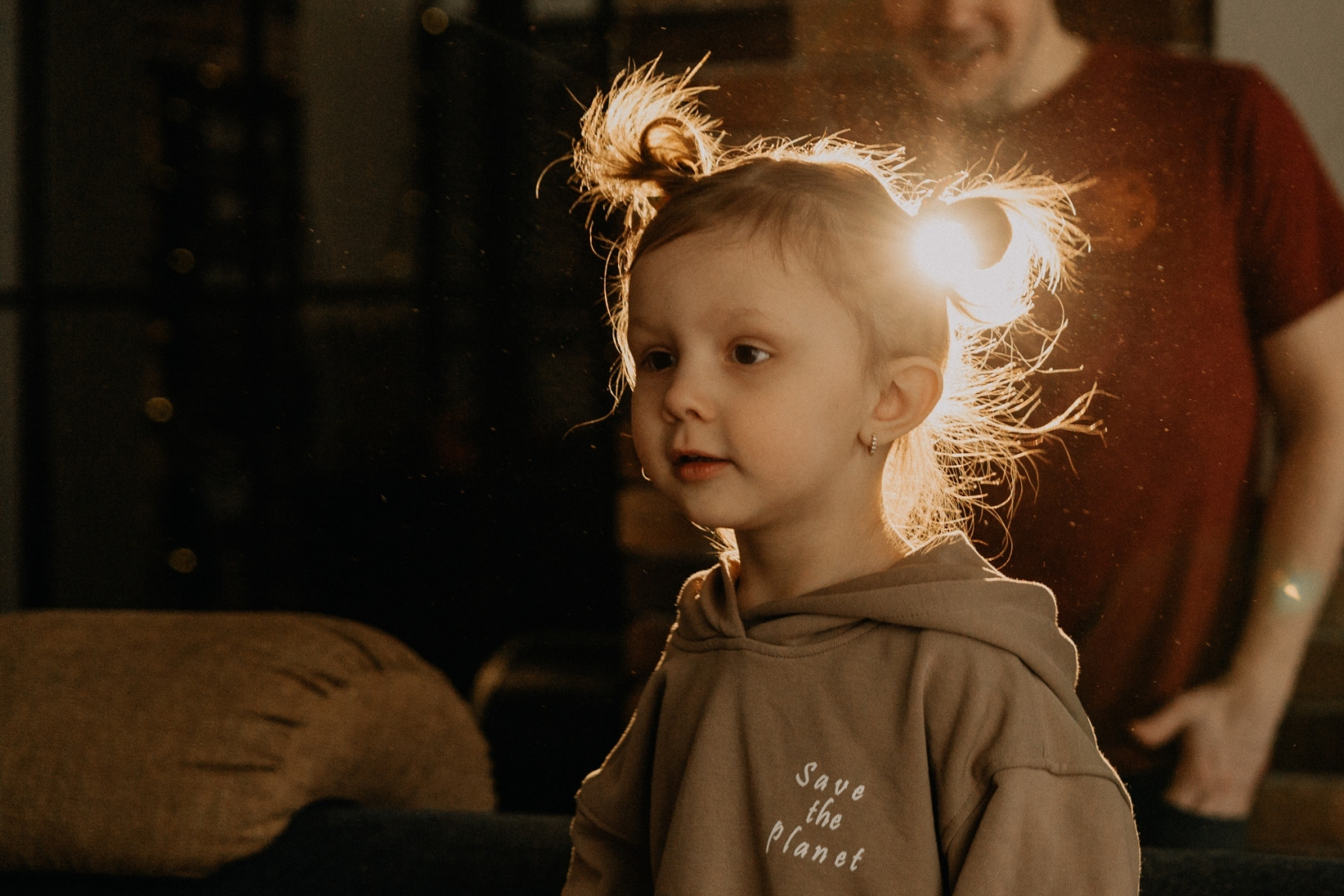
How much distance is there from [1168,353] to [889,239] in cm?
31

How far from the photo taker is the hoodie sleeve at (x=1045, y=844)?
596mm

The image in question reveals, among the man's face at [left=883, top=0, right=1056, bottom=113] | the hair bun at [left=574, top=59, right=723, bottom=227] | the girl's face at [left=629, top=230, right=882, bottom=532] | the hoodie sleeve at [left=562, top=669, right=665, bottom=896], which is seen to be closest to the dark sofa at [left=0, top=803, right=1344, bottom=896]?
the hoodie sleeve at [left=562, top=669, right=665, bottom=896]

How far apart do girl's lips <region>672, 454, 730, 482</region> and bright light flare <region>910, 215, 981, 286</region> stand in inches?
7.0

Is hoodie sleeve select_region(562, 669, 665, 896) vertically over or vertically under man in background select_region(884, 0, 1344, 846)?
under

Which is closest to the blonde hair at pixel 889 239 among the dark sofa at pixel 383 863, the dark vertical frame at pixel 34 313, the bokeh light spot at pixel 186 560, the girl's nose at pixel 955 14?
the girl's nose at pixel 955 14

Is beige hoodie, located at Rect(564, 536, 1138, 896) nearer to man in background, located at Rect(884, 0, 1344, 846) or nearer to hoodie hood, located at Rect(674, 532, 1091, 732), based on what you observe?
hoodie hood, located at Rect(674, 532, 1091, 732)

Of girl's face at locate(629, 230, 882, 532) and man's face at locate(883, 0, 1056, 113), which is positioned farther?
man's face at locate(883, 0, 1056, 113)

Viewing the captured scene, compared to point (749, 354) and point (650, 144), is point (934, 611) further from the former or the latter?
point (650, 144)

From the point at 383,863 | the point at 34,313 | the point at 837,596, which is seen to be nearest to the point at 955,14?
the point at 837,596

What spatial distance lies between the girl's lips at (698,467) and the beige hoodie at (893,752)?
0.10 meters

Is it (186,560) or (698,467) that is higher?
(698,467)

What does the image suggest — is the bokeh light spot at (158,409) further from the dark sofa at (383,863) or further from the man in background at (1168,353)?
the man in background at (1168,353)

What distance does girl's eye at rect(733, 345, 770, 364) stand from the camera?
656 millimetres

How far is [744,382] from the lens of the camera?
0.65 metres
